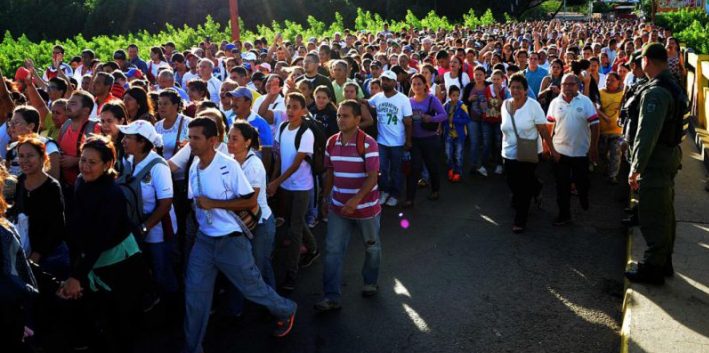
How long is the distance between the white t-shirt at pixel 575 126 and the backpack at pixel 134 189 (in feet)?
16.1

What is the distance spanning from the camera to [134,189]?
17.1 feet

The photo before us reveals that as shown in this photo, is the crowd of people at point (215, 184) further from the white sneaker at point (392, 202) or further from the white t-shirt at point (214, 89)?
the white t-shirt at point (214, 89)

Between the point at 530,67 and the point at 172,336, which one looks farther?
the point at 530,67

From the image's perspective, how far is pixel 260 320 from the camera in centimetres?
583

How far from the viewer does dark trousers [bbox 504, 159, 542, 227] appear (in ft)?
25.8

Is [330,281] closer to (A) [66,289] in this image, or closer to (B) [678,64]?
(A) [66,289]

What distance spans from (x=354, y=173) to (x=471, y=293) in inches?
62.5

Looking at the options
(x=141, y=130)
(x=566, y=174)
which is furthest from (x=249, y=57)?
(x=141, y=130)

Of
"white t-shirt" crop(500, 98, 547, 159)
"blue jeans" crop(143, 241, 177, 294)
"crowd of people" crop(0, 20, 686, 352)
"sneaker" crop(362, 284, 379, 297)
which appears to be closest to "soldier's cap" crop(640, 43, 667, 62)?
"crowd of people" crop(0, 20, 686, 352)

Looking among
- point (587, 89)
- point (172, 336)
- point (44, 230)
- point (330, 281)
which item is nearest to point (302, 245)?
point (330, 281)

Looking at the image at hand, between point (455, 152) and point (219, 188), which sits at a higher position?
point (219, 188)

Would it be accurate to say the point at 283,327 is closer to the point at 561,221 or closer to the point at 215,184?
the point at 215,184

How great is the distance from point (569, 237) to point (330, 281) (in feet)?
10.5

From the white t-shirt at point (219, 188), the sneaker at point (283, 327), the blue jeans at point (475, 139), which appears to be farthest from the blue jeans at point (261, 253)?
the blue jeans at point (475, 139)
